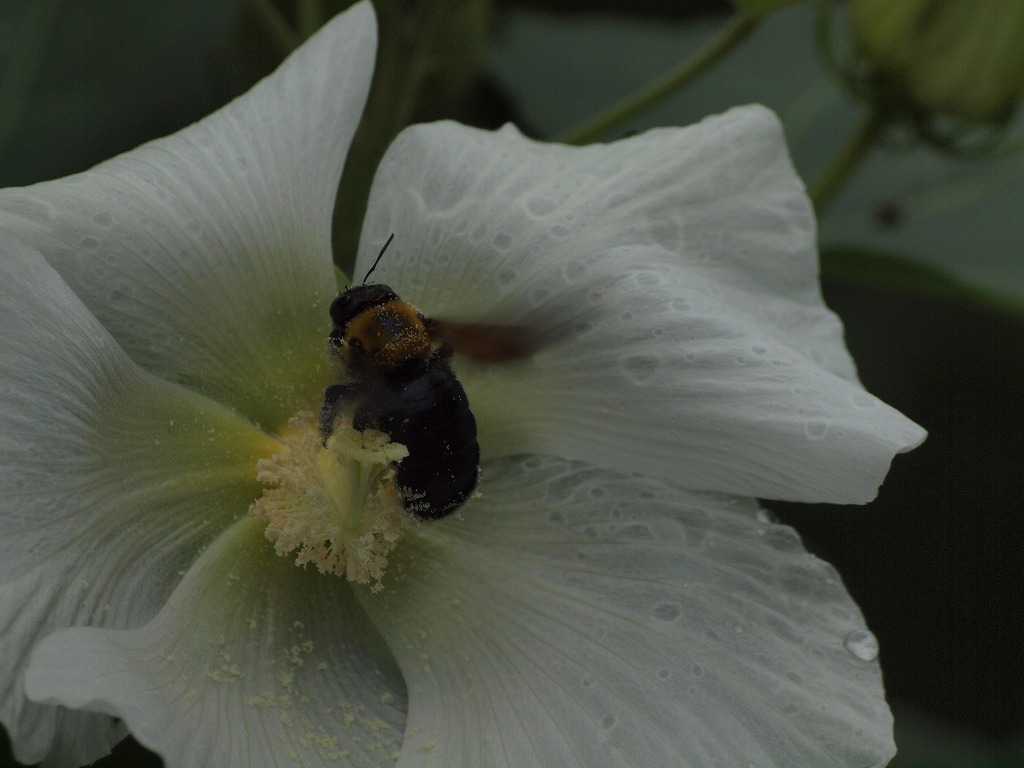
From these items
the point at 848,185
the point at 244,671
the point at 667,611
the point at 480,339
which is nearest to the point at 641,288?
the point at 480,339

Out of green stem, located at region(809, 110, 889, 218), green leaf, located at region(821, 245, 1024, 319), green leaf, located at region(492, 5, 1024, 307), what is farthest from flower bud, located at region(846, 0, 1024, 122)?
green leaf, located at region(492, 5, 1024, 307)

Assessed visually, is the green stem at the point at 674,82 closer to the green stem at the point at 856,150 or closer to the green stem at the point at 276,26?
the green stem at the point at 856,150

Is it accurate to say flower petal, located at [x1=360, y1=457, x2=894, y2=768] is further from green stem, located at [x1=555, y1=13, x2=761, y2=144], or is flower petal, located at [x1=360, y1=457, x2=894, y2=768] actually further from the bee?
green stem, located at [x1=555, y1=13, x2=761, y2=144]

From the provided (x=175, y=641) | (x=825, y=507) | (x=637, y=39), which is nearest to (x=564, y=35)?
(x=637, y=39)

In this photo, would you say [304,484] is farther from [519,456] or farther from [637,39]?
[637,39]

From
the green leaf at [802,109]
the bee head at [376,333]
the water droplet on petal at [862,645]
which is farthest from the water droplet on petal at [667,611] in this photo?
the green leaf at [802,109]

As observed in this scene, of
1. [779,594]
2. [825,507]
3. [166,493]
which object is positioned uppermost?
[166,493]
